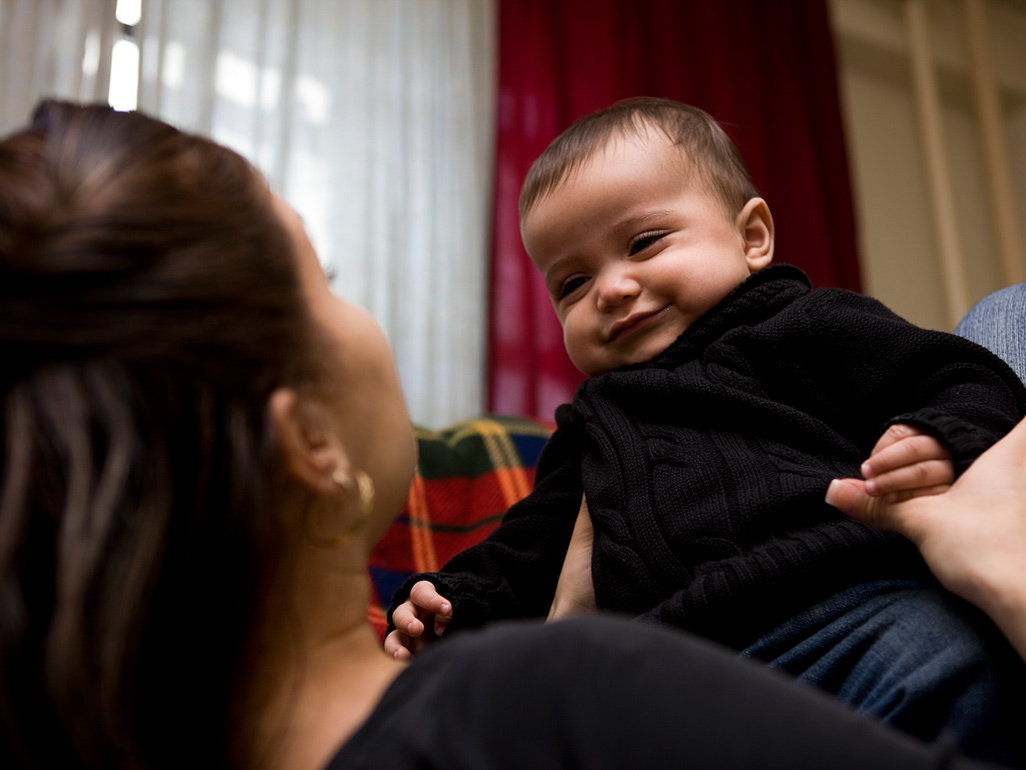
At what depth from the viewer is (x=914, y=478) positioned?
2.18 feet

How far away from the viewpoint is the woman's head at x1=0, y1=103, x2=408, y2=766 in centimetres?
42

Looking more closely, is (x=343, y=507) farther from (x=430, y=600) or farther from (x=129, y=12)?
(x=129, y=12)

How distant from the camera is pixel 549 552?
3.27ft

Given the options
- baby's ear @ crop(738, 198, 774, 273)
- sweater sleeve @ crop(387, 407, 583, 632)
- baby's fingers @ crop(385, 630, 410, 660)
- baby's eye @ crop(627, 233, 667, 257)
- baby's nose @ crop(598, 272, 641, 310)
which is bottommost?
baby's fingers @ crop(385, 630, 410, 660)

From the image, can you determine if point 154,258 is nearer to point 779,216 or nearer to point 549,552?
point 549,552

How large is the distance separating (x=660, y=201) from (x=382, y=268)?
4.97 ft

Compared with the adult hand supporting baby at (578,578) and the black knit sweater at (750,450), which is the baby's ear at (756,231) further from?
the adult hand supporting baby at (578,578)

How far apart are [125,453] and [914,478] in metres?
0.58

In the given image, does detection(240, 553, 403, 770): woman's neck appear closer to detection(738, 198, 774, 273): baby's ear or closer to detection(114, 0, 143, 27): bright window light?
detection(738, 198, 774, 273): baby's ear

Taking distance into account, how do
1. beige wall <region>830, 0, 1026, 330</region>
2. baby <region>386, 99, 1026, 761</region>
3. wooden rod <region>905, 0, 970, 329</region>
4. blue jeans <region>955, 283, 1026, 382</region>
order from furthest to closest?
beige wall <region>830, 0, 1026, 330</region> → wooden rod <region>905, 0, 970, 329</region> → blue jeans <region>955, 283, 1026, 382</region> → baby <region>386, 99, 1026, 761</region>

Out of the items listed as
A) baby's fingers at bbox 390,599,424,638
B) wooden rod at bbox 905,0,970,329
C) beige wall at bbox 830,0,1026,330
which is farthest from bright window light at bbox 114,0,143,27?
wooden rod at bbox 905,0,970,329

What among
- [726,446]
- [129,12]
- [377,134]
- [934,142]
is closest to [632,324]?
[726,446]

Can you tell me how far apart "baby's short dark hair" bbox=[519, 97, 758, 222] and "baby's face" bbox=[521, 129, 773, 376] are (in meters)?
0.02

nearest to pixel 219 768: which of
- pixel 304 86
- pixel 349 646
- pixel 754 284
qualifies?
pixel 349 646
